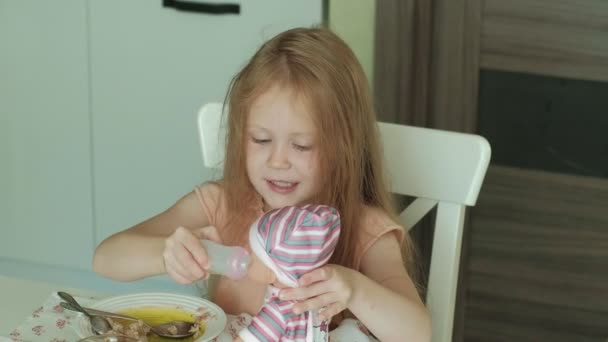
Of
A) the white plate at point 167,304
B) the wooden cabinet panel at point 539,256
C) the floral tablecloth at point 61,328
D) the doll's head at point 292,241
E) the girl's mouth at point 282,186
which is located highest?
the doll's head at point 292,241

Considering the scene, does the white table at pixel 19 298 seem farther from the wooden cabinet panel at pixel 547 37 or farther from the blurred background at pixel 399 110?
the wooden cabinet panel at pixel 547 37

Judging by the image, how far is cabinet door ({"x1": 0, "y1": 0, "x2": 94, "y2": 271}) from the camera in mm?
2436

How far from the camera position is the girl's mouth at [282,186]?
4.10ft

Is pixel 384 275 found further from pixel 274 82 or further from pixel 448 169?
pixel 274 82

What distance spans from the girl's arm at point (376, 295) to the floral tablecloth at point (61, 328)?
2 centimetres

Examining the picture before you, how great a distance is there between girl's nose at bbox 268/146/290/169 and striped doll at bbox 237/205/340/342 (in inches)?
8.8

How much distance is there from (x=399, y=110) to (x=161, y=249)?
3.46 ft

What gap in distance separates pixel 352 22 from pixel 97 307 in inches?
48.6

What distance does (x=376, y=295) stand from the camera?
1.11 metres

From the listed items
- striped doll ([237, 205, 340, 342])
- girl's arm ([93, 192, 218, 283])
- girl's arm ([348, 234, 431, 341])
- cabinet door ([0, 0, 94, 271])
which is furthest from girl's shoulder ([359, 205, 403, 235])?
cabinet door ([0, 0, 94, 271])

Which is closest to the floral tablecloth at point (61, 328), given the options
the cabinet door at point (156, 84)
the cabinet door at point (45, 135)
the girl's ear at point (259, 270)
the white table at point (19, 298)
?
the white table at point (19, 298)

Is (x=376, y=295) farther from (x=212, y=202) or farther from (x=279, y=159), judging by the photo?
(x=212, y=202)

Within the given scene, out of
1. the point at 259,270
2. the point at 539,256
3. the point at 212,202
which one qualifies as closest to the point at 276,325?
the point at 259,270

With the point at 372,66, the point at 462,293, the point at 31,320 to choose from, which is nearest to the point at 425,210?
the point at 31,320
